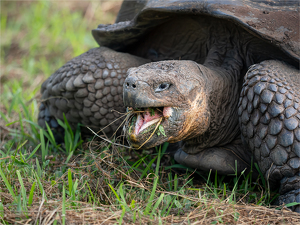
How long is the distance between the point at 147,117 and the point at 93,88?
1.00 meters

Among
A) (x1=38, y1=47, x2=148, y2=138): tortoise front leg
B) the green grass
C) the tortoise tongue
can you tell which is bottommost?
the green grass

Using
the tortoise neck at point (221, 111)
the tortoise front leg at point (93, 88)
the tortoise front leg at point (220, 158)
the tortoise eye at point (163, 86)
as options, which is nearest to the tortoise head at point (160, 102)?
the tortoise eye at point (163, 86)

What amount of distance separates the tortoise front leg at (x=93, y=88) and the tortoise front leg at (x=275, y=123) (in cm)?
107

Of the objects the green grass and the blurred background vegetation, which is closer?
the green grass

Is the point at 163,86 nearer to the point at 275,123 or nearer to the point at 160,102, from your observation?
the point at 160,102

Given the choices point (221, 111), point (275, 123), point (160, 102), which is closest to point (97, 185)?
point (160, 102)

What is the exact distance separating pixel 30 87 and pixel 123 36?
1.87m

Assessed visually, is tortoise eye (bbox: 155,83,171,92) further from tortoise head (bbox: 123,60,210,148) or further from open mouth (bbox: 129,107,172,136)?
open mouth (bbox: 129,107,172,136)

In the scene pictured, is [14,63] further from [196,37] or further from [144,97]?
[144,97]

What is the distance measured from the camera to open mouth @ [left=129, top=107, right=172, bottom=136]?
1.91 m

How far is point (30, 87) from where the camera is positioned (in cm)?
431

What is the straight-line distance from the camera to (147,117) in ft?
6.30

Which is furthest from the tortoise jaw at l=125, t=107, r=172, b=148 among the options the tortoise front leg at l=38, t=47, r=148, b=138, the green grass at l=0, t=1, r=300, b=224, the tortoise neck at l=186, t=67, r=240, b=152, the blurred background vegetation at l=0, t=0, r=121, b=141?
the blurred background vegetation at l=0, t=0, r=121, b=141

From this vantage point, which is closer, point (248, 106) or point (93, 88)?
point (248, 106)
